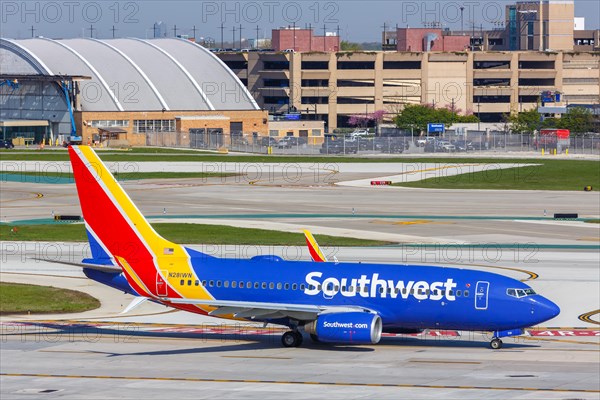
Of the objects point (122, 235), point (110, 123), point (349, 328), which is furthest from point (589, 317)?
point (110, 123)

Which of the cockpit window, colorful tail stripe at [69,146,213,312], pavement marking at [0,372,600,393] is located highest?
colorful tail stripe at [69,146,213,312]

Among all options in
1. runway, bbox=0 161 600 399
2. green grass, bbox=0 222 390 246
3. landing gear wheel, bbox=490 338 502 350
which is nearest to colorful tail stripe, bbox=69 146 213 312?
runway, bbox=0 161 600 399

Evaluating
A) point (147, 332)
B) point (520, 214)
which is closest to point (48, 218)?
point (520, 214)

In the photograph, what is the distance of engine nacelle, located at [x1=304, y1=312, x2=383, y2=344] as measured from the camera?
1683 inches

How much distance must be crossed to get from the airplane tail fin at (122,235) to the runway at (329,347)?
2.81 m

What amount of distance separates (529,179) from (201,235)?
203 feet

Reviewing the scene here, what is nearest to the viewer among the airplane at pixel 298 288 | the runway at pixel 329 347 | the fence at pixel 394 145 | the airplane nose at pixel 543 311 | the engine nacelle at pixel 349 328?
the runway at pixel 329 347

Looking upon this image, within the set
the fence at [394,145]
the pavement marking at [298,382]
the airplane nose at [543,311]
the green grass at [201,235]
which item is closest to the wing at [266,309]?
the pavement marking at [298,382]

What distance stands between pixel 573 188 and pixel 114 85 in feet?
327

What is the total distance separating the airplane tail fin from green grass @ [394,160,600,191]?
80887 millimetres

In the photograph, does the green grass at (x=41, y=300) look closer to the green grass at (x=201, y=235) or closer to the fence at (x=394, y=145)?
the green grass at (x=201, y=235)

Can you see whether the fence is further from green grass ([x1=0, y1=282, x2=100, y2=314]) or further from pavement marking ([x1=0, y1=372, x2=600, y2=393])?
pavement marking ([x1=0, y1=372, x2=600, y2=393])

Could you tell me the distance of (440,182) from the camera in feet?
426

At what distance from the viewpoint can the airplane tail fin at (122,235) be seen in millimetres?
46125
